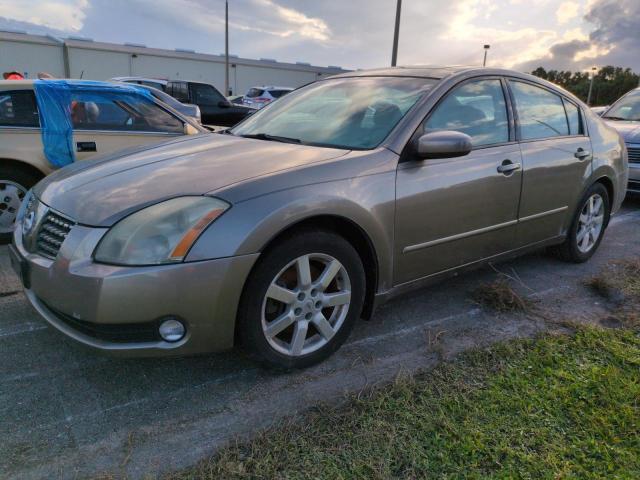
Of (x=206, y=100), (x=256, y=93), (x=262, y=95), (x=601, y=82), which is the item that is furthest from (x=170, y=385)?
(x=601, y=82)

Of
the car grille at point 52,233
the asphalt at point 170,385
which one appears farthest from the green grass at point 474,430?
the car grille at point 52,233

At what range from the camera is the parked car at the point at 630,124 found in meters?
6.80

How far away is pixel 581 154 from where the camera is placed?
13.4ft

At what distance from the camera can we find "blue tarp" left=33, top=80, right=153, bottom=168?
4867mm

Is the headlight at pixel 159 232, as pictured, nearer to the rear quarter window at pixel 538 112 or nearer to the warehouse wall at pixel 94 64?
the rear quarter window at pixel 538 112

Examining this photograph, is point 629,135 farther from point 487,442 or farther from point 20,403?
point 20,403

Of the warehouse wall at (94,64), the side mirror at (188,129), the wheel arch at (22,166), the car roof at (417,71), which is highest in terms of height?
the warehouse wall at (94,64)

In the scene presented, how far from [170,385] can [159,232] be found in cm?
82

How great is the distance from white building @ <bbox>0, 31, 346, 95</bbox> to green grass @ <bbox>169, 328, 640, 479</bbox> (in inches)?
1102

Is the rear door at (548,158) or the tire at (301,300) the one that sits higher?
the rear door at (548,158)

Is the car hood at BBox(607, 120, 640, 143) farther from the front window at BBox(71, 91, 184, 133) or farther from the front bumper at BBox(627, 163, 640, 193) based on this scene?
the front window at BBox(71, 91, 184, 133)

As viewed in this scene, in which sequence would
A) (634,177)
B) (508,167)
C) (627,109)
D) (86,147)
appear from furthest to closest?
(627,109) → (634,177) → (86,147) → (508,167)

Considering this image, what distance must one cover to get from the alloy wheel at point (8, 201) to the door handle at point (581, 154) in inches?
187

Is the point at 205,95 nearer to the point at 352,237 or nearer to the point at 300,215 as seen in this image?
the point at 352,237
